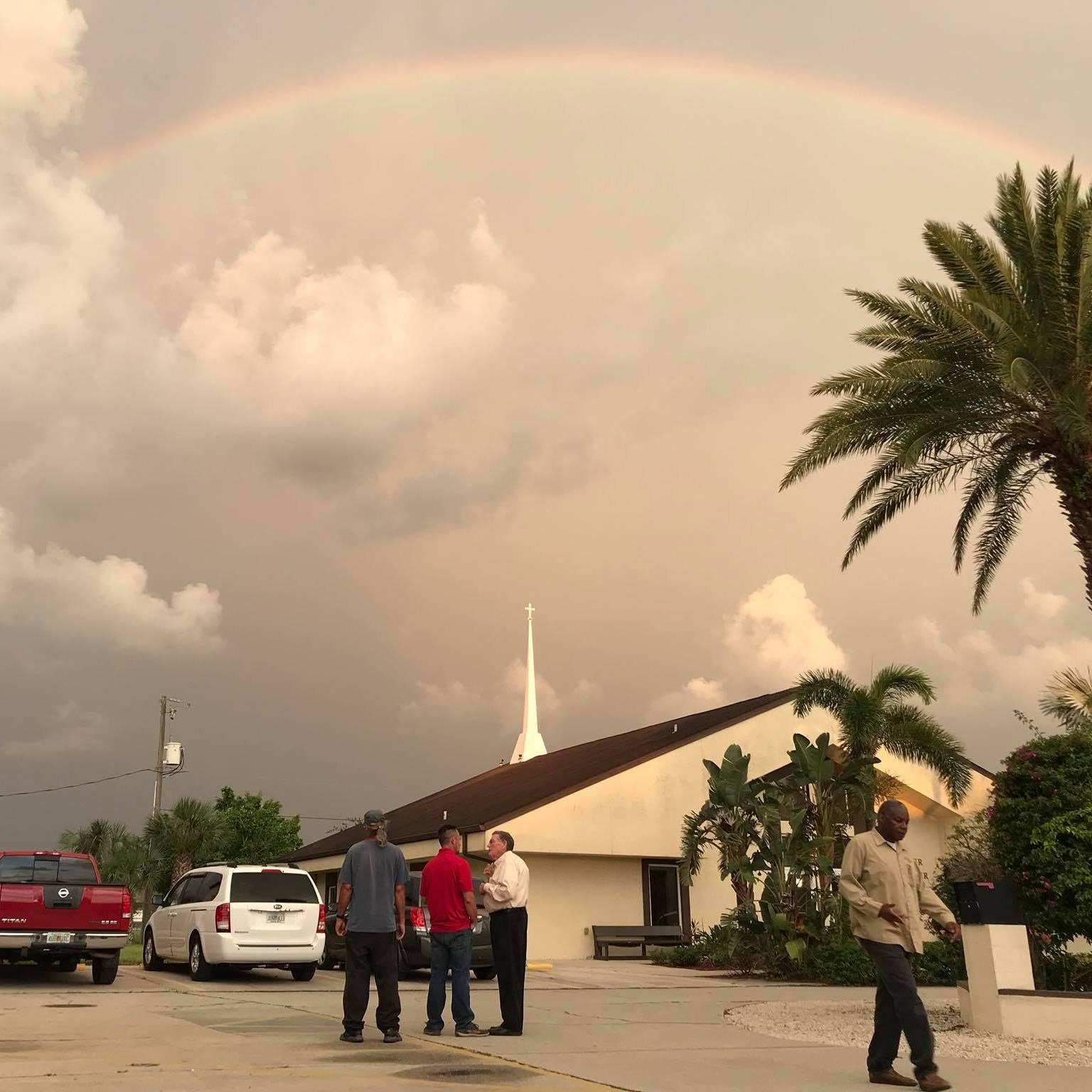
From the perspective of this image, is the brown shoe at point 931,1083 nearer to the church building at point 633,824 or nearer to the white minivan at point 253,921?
the white minivan at point 253,921

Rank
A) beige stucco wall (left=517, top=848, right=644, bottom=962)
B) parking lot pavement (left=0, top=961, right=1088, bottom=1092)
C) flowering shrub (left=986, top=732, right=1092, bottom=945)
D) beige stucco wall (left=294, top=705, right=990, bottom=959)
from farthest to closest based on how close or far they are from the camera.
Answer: beige stucco wall (left=517, top=848, right=644, bottom=962)
beige stucco wall (left=294, top=705, right=990, bottom=959)
flowering shrub (left=986, top=732, right=1092, bottom=945)
parking lot pavement (left=0, top=961, right=1088, bottom=1092)

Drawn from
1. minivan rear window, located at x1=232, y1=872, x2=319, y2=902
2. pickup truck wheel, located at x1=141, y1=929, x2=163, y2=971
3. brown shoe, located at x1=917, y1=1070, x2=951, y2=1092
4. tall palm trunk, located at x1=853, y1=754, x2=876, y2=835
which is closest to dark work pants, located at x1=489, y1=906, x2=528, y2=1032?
brown shoe, located at x1=917, y1=1070, x2=951, y2=1092

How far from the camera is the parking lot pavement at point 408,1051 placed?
24.9 ft

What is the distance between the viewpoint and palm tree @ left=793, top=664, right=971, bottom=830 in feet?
73.6

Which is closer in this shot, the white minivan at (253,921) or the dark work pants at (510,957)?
the dark work pants at (510,957)

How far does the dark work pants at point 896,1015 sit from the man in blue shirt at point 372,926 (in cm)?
389

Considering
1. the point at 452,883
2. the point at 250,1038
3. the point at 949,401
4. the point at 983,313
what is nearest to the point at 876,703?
the point at 949,401

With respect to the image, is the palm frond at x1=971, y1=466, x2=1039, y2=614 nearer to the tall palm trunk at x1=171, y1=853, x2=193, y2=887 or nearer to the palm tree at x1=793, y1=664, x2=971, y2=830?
the palm tree at x1=793, y1=664, x2=971, y2=830

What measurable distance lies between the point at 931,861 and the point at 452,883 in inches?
898

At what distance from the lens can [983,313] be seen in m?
16.2

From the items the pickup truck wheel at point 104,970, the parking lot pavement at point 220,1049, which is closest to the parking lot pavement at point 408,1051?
the parking lot pavement at point 220,1049

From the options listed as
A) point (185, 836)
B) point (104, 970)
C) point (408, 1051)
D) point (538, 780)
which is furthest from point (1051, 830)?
point (185, 836)

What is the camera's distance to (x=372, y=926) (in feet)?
32.0

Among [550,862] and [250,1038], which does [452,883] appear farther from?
[550,862]
